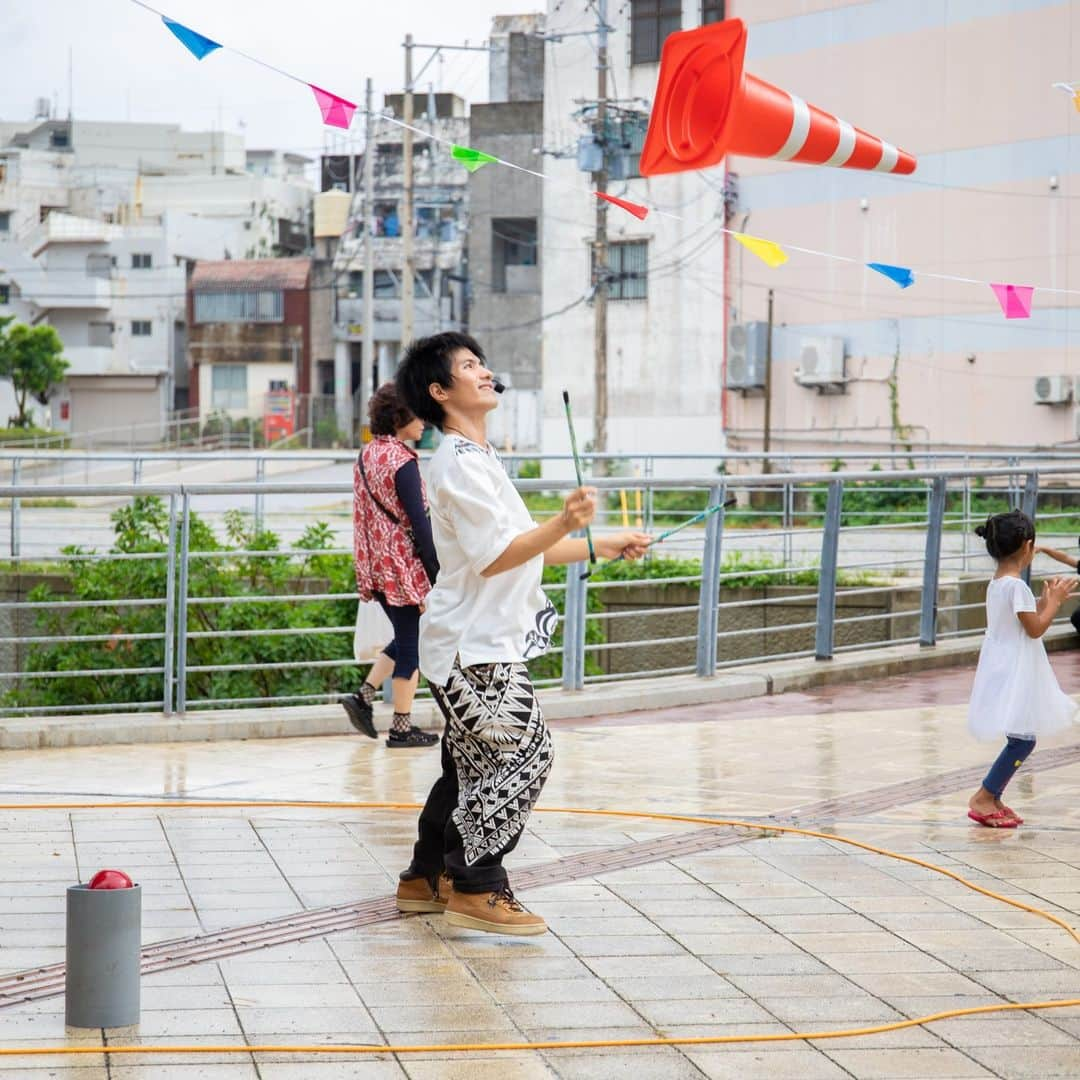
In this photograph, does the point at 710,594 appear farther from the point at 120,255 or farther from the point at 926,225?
the point at 120,255

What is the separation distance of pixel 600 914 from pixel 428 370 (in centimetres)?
164

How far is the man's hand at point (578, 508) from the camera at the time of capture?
4402mm

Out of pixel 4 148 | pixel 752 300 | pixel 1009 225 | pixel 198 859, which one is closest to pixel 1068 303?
pixel 1009 225

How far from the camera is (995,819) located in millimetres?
6383

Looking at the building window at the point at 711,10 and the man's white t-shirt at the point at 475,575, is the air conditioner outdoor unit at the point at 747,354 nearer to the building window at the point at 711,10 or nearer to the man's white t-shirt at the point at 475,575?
the building window at the point at 711,10

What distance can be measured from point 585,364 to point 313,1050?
32.7 meters

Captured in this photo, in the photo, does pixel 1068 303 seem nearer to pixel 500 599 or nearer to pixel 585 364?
pixel 585 364

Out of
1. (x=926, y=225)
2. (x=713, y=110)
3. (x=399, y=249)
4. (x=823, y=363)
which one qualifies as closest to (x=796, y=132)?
(x=713, y=110)

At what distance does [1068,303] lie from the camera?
26594 mm

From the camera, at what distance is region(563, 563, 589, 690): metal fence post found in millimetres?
9336

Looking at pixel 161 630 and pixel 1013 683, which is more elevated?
pixel 1013 683

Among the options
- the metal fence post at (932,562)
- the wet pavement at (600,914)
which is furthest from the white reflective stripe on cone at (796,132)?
the metal fence post at (932,562)

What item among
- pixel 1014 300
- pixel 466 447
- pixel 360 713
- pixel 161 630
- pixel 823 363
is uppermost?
pixel 823 363

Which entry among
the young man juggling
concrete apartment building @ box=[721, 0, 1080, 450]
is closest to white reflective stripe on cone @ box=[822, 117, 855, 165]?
the young man juggling
